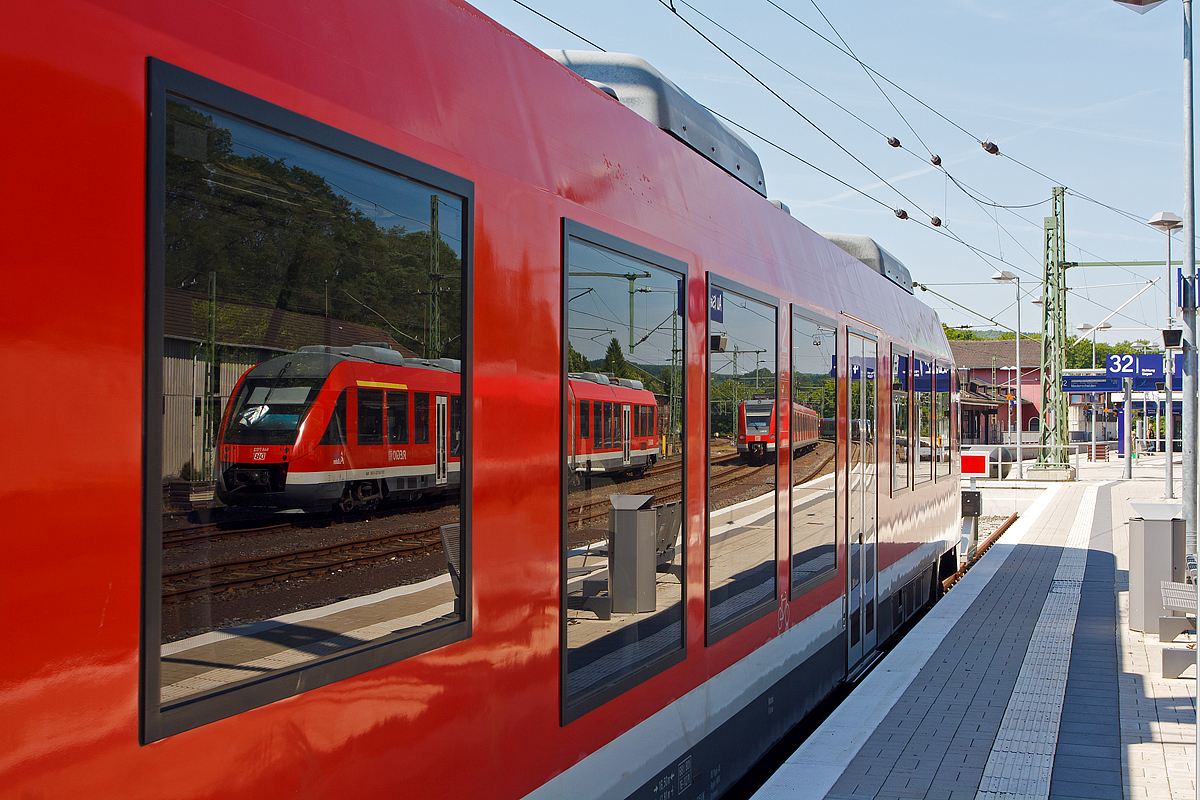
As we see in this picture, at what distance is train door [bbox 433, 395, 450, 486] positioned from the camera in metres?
2.46

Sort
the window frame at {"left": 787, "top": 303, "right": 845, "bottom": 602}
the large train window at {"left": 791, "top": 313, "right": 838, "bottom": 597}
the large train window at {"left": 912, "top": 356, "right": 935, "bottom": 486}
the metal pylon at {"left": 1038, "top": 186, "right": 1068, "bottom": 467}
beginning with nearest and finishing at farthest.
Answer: the window frame at {"left": 787, "top": 303, "right": 845, "bottom": 602}
the large train window at {"left": 791, "top": 313, "right": 838, "bottom": 597}
the large train window at {"left": 912, "top": 356, "right": 935, "bottom": 486}
the metal pylon at {"left": 1038, "top": 186, "right": 1068, "bottom": 467}

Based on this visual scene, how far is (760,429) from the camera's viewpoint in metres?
4.95

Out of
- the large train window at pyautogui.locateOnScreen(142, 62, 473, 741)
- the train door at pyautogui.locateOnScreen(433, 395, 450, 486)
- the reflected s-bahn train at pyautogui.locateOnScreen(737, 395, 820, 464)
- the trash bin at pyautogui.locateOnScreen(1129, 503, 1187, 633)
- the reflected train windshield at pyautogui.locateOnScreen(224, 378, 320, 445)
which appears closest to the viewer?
the large train window at pyautogui.locateOnScreen(142, 62, 473, 741)

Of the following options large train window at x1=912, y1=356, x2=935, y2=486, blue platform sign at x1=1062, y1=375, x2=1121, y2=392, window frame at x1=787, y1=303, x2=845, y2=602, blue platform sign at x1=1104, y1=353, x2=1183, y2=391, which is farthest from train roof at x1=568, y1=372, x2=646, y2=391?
blue platform sign at x1=1062, y1=375, x2=1121, y2=392

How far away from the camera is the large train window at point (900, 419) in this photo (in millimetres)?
8359

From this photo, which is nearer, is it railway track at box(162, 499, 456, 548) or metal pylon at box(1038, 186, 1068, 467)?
railway track at box(162, 499, 456, 548)

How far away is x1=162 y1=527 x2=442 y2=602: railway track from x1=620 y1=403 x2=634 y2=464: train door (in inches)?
45.0

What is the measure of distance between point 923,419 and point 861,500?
312cm

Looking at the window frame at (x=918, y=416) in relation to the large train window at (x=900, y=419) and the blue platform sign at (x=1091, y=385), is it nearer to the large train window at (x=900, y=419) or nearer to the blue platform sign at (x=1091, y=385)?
the large train window at (x=900, y=419)

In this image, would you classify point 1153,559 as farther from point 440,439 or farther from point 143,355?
point 143,355

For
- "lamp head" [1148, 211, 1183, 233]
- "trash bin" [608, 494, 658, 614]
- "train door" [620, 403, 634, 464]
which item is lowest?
"trash bin" [608, 494, 658, 614]

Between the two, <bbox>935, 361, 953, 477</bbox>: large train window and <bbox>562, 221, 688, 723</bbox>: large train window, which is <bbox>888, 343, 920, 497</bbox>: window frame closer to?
<bbox>935, 361, 953, 477</bbox>: large train window

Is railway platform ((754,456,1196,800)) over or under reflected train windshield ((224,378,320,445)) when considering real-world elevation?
under

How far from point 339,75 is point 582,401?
4.44ft
